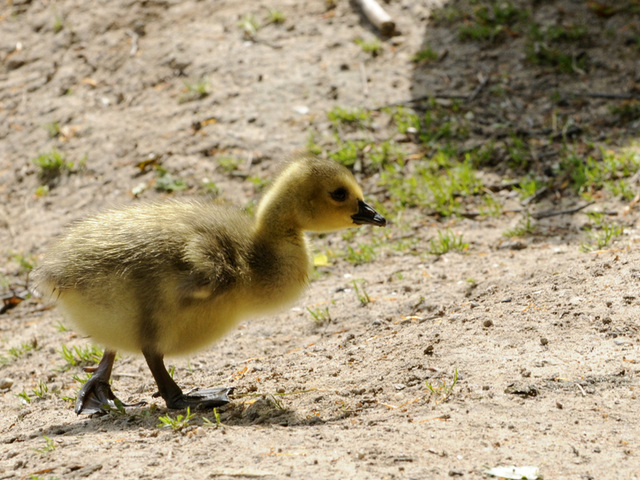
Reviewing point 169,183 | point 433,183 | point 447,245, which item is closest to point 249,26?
point 169,183

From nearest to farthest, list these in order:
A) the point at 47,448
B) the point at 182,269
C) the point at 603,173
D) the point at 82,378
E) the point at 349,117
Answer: the point at 47,448 → the point at 182,269 → the point at 82,378 → the point at 603,173 → the point at 349,117

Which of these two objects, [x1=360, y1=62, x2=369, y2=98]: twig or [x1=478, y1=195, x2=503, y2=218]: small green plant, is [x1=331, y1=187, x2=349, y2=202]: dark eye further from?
[x1=360, y1=62, x2=369, y2=98]: twig

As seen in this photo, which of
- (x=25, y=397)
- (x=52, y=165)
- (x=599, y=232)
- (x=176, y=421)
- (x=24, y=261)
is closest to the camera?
(x=176, y=421)

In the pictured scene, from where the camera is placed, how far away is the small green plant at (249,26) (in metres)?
9.42

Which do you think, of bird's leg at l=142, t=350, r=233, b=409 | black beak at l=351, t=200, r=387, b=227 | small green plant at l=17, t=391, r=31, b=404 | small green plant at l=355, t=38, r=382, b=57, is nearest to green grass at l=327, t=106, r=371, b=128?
small green plant at l=355, t=38, r=382, b=57

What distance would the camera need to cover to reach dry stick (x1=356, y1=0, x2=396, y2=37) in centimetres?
901

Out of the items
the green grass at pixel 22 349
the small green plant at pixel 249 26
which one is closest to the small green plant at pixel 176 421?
the green grass at pixel 22 349

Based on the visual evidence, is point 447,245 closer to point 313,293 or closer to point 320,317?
point 313,293

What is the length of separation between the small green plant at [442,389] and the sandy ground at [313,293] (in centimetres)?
2

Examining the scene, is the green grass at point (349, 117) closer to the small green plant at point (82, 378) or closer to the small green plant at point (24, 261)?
the small green plant at point (24, 261)

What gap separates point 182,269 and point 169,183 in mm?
3766

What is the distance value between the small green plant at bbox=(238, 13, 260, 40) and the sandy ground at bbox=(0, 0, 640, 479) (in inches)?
4.2

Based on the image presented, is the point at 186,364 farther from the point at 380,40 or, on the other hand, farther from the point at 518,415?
the point at 380,40

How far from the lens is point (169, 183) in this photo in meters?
7.56
